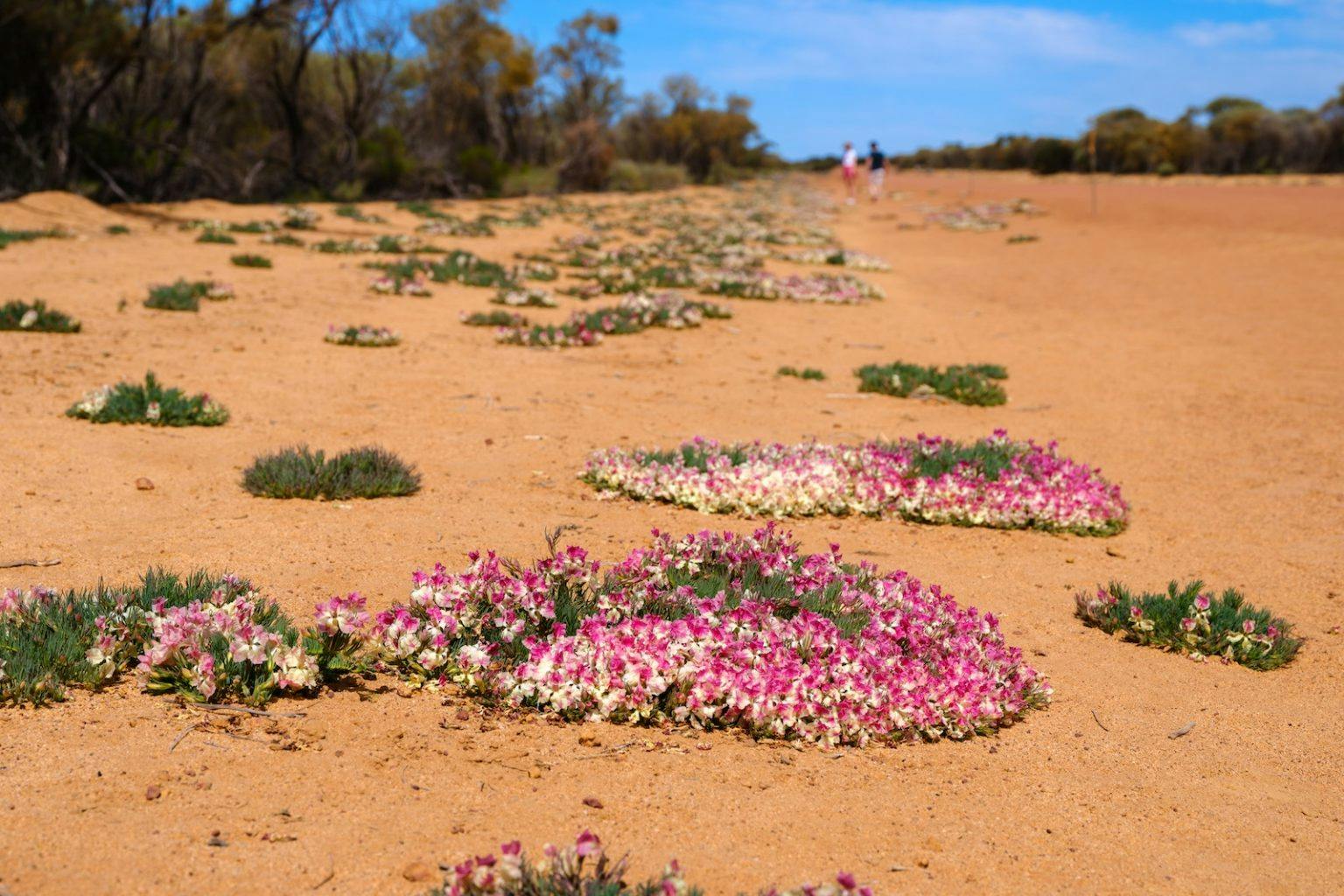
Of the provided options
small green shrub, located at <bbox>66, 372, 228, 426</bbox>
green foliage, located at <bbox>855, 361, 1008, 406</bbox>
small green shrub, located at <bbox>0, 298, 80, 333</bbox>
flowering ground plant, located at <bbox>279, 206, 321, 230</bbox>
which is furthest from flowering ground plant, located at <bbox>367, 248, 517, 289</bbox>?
small green shrub, located at <bbox>66, 372, 228, 426</bbox>

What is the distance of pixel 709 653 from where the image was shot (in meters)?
4.19

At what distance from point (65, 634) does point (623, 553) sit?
2.81 metres

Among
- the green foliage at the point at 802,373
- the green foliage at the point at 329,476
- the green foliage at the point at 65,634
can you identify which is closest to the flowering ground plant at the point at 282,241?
the green foliage at the point at 802,373

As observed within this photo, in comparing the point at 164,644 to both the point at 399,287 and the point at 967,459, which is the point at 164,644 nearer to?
the point at 967,459

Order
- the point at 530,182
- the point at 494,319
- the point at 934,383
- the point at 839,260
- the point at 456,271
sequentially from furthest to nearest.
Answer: the point at 530,182
the point at 839,260
the point at 456,271
the point at 494,319
the point at 934,383

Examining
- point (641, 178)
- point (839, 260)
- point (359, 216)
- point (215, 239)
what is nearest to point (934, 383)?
point (215, 239)

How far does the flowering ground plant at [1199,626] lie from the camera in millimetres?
5273

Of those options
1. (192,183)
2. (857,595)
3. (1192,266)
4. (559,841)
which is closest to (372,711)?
(559,841)

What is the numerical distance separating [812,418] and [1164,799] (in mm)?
6166

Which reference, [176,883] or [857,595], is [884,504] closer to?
[857,595]

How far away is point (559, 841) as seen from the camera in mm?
3211

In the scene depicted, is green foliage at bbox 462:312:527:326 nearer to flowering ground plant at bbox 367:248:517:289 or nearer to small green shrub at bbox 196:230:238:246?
flowering ground plant at bbox 367:248:517:289

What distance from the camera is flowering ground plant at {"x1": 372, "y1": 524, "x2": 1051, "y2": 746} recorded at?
13.5ft

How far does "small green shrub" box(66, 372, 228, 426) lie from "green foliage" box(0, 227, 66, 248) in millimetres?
9342
